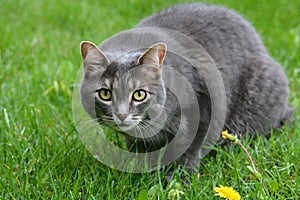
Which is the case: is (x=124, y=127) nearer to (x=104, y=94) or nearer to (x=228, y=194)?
(x=104, y=94)

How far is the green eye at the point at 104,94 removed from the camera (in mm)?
2284

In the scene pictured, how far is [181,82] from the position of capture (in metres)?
2.52

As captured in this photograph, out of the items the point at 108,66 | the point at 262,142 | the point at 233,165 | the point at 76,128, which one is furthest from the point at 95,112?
the point at 262,142

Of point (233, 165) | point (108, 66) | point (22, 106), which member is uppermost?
point (108, 66)

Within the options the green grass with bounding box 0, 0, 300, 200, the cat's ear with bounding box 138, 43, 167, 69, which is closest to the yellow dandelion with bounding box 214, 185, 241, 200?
the green grass with bounding box 0, 0, 300, 200

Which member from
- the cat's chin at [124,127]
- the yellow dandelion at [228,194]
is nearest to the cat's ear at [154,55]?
the cat's chin at [124,127]

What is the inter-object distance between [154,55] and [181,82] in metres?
0.31

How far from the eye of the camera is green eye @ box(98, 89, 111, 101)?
2.28 metres

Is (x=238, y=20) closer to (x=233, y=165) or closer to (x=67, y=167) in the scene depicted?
(x=233, y=165)

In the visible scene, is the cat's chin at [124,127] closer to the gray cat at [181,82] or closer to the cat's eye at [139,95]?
the gray cat at [181,82]

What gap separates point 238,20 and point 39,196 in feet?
5.57

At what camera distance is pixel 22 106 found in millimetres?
3027

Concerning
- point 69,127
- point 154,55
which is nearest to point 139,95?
point 154,55

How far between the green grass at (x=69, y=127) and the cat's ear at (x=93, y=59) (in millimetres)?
462
